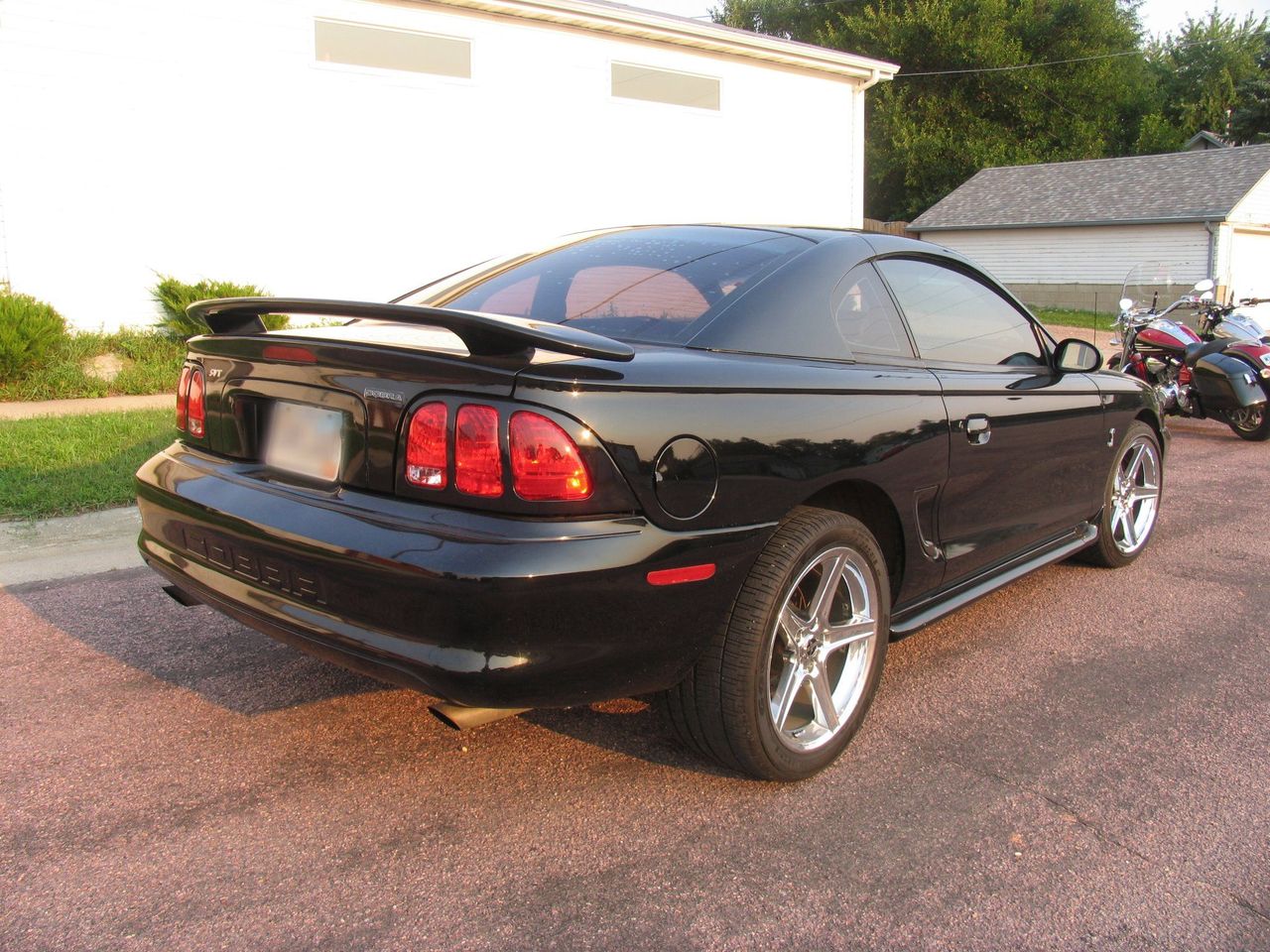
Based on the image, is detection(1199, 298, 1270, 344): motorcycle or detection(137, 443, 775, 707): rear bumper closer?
detection(137, 443, 775, 707): rear bumper

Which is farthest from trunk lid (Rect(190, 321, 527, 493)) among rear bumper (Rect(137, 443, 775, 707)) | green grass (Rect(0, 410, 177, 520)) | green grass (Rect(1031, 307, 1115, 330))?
green grass (Rect(1031, 307, 1115, 330))

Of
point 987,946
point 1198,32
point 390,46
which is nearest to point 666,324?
point 987,946

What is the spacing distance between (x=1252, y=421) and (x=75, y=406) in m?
10.5

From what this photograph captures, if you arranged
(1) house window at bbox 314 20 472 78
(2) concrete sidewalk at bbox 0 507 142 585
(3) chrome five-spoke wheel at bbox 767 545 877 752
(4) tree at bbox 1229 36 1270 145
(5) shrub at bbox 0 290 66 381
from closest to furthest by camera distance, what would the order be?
(3) chrome five-spoke wheel at bbox 767 545 877 752 < (2) concrete sidewalk at bbox 0 507 142 585 < (5) shrub at bbox 0 290 66 381 < (1) house window at bbox 314 20 472 78 < (4) tree at bbox 1229 36 1270 145

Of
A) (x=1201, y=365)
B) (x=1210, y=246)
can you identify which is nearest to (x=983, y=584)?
(x=1201, y=365)

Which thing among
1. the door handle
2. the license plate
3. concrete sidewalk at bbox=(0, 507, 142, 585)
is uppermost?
the license plate

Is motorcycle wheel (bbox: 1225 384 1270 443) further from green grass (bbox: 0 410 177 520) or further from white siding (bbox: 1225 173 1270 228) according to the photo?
white siding (bbox: 1225 173 1270 228)

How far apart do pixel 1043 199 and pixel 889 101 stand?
38.8 feet

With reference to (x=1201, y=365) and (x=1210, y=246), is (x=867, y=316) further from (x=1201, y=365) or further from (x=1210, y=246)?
(x=1210, y=246)

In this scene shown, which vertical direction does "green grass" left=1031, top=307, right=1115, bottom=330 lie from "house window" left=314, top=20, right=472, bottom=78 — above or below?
below

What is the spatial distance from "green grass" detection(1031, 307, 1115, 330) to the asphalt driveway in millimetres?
24706

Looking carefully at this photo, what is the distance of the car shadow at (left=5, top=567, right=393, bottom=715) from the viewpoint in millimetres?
3377

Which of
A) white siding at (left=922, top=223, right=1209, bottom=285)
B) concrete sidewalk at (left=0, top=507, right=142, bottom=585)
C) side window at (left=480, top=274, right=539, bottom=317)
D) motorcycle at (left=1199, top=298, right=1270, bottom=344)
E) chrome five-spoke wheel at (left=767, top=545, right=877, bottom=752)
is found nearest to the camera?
chrome five-spoke wheel at (left=767, top=545, right=877, bottom=752)

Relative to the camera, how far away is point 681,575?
243 centimetres
